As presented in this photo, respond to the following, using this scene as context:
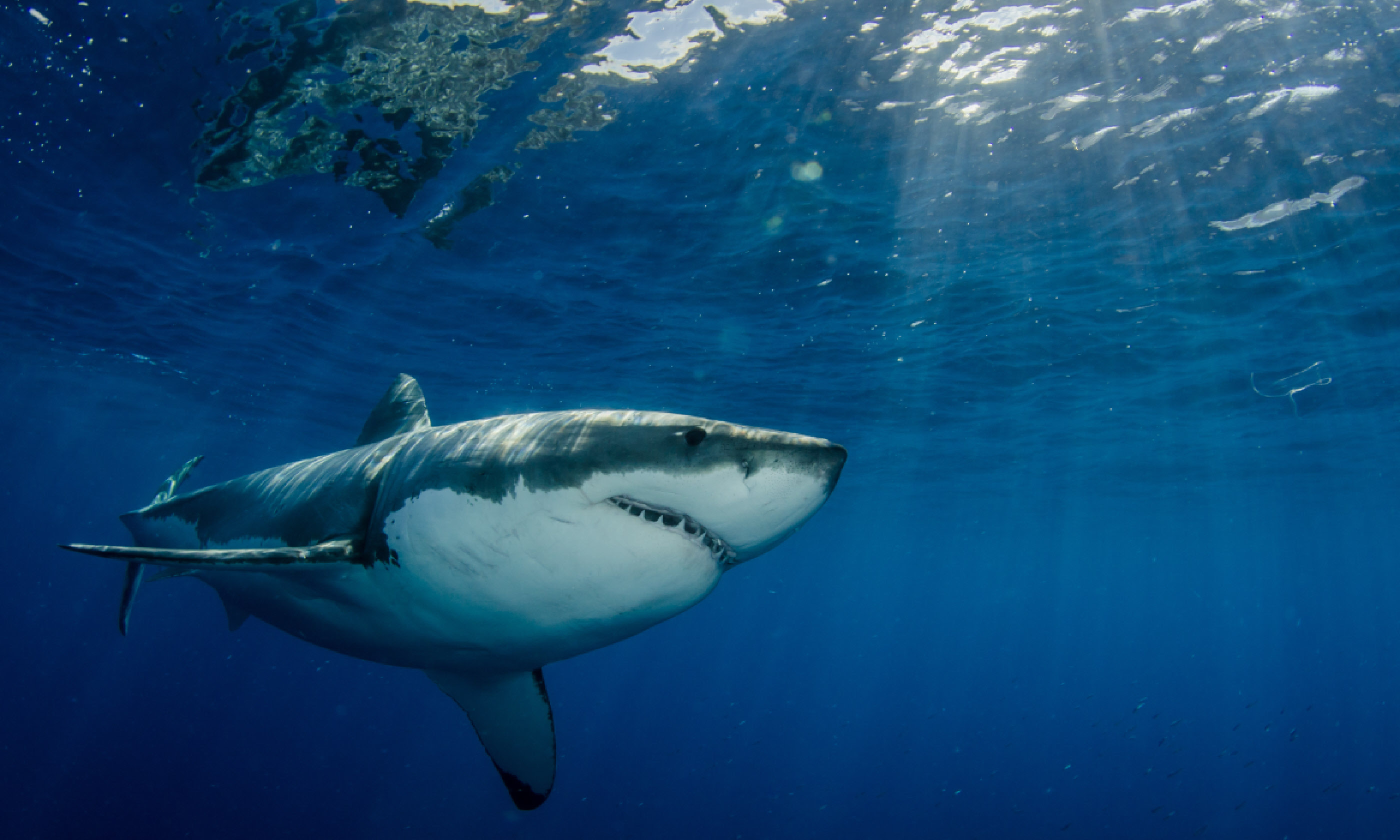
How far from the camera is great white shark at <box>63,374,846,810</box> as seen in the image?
231 centimetres

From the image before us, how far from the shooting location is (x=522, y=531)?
2.59 meters

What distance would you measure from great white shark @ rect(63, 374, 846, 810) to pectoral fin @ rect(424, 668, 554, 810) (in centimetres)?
45

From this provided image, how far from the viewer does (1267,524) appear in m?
43.8

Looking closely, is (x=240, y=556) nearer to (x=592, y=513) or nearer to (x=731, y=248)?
(x=592, y=513)

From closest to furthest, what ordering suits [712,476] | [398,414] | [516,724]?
[712,476], [516,724], [398,414]

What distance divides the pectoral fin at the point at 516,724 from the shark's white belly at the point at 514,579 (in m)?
0.92

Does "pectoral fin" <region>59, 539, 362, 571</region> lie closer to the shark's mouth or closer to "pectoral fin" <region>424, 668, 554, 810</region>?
the shark's mouth

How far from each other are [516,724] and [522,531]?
9.84ft

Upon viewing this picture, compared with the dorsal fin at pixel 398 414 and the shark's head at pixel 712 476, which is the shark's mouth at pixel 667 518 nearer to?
the shark's head at pixel 712 476

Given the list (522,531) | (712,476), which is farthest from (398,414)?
(712,476)

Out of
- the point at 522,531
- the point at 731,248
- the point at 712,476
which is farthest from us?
the point at 731,248

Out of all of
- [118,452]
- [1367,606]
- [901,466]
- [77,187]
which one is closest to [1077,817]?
[901,466]

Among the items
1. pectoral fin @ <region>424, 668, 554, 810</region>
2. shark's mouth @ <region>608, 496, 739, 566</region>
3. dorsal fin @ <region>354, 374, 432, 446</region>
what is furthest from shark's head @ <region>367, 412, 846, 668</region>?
dorsal fin @ <region>354, 374, 432, 446</region>

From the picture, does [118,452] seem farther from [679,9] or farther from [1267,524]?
[1267,524]
